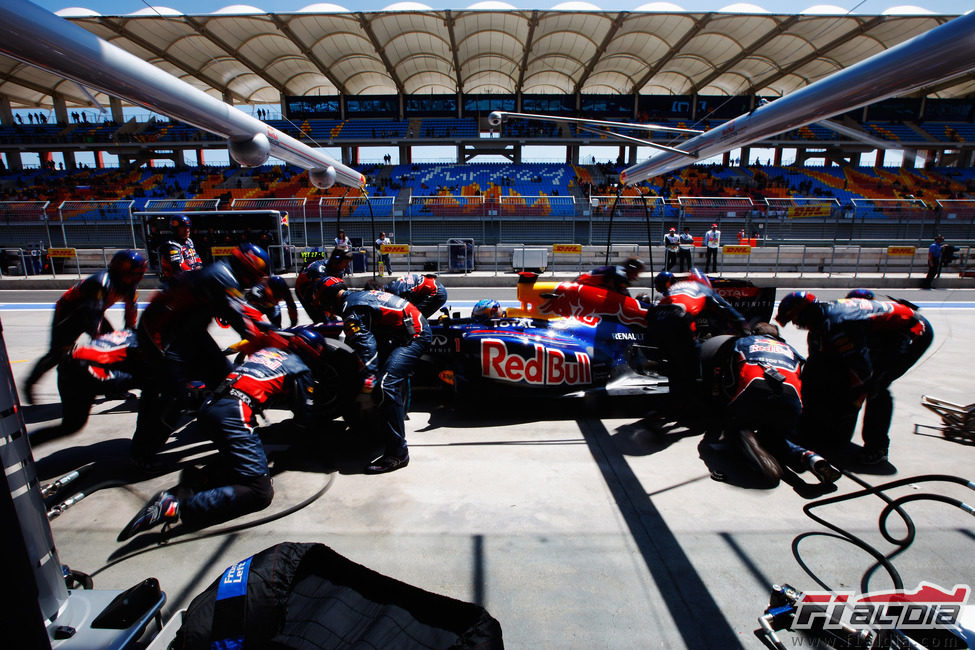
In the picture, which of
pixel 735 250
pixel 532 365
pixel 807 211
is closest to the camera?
pixel 532 365

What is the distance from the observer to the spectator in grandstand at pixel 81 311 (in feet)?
12.8

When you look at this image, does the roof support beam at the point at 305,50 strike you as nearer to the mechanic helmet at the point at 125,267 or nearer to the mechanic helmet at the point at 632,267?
the mechanic helmet at the point at 125,267

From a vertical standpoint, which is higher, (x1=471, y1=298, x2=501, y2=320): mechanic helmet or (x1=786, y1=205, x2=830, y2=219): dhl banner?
(x1=786, y1=205, x2=830, y2=219): dhl banner

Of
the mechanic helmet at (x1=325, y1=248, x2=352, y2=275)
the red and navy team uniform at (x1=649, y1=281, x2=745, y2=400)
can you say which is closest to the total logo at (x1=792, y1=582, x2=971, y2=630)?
the red and navy team uniform at (x1=649, y1=281, x2=745, y2=400)

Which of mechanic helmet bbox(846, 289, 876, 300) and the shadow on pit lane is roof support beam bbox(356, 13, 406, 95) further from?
mechanic helmet bbox(846, 289, 876, 300)

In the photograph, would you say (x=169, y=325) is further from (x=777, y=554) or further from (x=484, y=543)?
(x=777, y=554)

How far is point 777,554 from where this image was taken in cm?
265

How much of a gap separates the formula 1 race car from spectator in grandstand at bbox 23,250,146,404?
2.86 m

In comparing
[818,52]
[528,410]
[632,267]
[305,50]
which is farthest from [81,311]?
[818,52]

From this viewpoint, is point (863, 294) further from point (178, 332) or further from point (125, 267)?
point (125, 267)

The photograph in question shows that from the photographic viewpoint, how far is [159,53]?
28141mm

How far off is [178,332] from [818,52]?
38641 mm

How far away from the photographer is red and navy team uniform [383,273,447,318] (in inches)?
181

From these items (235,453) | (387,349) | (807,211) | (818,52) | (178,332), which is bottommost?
(235,453)
